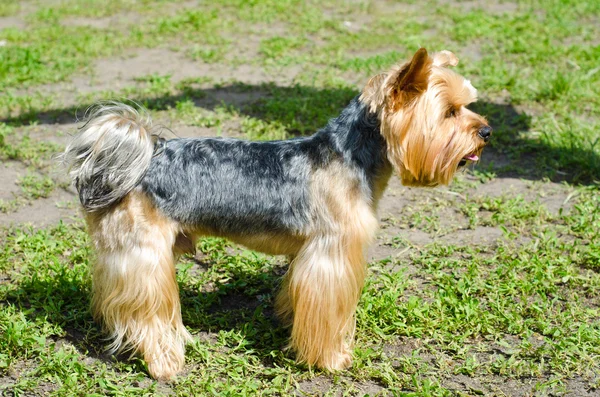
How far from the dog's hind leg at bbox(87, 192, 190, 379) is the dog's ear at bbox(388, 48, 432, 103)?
1.41 meters

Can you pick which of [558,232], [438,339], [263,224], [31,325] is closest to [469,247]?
[558,232]

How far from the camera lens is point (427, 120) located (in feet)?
12.4

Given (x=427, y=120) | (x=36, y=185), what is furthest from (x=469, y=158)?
(x=36, y=185)

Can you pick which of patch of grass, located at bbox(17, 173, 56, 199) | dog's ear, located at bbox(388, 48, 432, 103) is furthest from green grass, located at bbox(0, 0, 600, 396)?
dog's ear, located at bbox(388, 48, 432, 103)

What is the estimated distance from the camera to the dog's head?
145 inches

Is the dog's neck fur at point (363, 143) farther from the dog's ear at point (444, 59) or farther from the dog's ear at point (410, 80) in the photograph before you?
the dog's ear at point (444, 59)

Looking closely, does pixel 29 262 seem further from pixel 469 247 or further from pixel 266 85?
pixel 266 85

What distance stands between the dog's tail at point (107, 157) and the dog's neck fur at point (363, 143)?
3.48 ft

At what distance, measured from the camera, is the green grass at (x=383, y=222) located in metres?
4.11

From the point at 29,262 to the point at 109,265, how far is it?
143 cm

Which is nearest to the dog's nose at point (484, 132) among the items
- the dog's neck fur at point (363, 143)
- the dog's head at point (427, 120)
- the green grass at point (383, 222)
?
the dog's head at point (427, 120)

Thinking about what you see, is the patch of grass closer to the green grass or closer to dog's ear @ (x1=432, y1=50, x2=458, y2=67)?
the green grass

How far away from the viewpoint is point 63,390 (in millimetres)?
3846

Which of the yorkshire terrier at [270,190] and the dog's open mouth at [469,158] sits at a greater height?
the dog's open mouth at [469,158]
